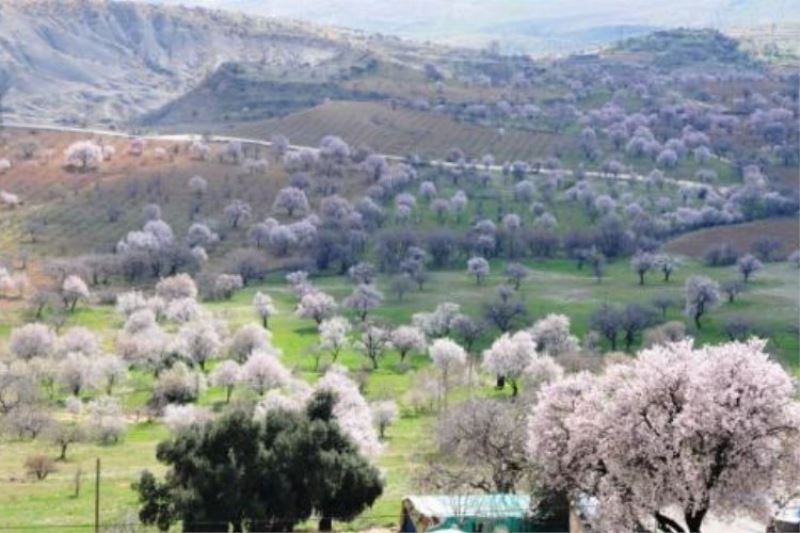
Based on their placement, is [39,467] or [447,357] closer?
[39,467]

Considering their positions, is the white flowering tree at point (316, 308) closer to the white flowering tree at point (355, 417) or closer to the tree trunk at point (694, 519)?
the white flowering tree at point (355, 417)

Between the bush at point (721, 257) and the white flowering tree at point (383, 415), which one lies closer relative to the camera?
the white flowering tree at point (383, 415)

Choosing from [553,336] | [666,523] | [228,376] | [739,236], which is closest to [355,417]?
[228,376]

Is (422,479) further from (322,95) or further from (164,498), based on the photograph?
(322,95)

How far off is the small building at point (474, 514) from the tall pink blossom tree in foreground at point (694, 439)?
5.72 m

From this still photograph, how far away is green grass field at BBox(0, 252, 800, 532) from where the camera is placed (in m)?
46.0

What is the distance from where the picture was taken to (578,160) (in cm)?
15875

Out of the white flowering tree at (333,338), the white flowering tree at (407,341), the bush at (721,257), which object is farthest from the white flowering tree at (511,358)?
the bush at (721,257)

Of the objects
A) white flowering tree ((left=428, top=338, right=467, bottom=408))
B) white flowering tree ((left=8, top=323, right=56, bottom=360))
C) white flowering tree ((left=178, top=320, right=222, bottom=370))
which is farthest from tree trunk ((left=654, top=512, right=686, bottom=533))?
white flowering tree ((left=8, top=323, right=56, bottom=360))

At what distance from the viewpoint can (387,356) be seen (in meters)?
84.2

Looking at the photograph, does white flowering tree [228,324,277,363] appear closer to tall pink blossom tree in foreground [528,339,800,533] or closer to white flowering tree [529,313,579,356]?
white flowering tree [529,313,579,356]

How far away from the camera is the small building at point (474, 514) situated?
34312 millimetres

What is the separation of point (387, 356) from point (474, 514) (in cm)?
4959

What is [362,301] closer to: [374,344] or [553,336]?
[374,344]
